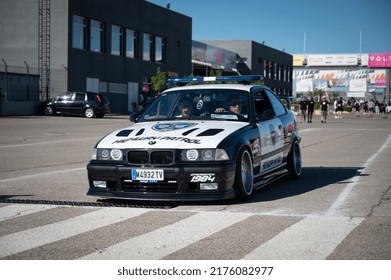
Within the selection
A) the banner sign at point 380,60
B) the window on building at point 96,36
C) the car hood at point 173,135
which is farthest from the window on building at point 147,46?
the banner sign at point 380,60

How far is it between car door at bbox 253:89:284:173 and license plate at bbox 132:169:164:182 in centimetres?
176

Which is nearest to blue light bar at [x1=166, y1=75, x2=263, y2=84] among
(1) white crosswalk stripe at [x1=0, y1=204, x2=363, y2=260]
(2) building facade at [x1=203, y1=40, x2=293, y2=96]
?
(1) white crosswalk stripe at [x1=0, y1=204, x2=363, y2=260]

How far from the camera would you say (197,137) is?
8.19m

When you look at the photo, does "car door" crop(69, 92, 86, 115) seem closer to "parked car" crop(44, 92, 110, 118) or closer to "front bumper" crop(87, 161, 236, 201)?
"parked car" crop(44, 92, 110, 118)

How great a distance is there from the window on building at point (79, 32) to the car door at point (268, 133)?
39224 millimetres

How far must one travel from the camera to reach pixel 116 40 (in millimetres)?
53844

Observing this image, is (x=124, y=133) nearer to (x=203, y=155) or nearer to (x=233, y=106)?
(x=203, y=155)

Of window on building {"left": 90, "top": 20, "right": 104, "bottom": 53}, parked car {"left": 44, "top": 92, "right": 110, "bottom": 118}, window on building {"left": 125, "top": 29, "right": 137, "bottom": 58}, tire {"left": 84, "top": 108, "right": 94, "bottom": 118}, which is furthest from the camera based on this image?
window on building {"left": 125, "top": 29, "right": 137, "bottom": 58}

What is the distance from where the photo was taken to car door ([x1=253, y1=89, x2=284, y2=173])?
939cm

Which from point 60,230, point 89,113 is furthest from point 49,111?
point 60,230

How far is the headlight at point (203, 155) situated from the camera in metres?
8.01

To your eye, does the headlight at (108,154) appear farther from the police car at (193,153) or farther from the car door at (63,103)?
the car door at (63,103)

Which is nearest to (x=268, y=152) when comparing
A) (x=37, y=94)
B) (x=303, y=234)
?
(x=303, y=234)
